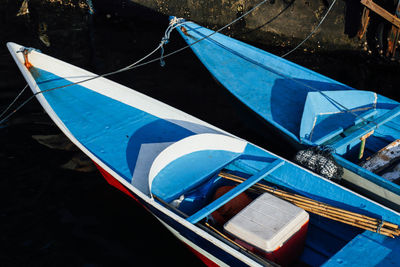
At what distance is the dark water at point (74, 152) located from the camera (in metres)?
7.25

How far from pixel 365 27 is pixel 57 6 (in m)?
11.2

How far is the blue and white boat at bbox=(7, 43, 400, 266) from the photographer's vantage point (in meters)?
5.89

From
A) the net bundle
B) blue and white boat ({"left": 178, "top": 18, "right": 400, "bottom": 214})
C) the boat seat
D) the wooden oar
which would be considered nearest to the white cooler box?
the wooden oar

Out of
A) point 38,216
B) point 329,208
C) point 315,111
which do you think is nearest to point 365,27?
point 315,111

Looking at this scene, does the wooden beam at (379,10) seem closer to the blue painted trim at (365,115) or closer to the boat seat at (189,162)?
the blue painted trim at (365,115)

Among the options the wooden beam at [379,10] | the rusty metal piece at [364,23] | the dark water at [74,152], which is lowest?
the dark water at [74,152]

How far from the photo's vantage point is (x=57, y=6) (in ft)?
53.1

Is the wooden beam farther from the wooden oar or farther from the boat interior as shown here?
the wooden oar

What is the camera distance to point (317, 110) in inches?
340

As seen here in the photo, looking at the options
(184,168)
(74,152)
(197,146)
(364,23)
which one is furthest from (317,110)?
(364,23)

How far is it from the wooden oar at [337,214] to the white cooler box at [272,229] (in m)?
0.54

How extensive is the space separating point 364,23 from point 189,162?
8.71m

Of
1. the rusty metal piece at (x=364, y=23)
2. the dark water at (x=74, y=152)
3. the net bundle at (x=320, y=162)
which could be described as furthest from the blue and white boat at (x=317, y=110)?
the rusty metal piece at (x=364, y=23)

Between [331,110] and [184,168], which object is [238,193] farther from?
[331,110]
